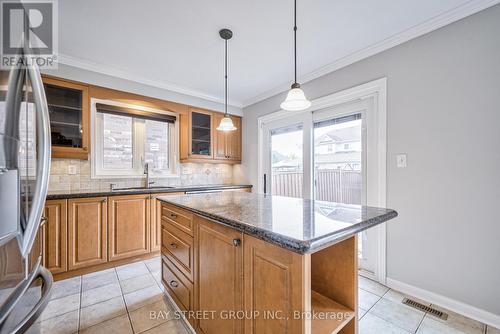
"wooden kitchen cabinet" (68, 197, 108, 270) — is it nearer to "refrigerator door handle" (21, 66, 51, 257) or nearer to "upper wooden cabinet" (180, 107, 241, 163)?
"upper wooden cabinet" (180, 107, 241, 163)

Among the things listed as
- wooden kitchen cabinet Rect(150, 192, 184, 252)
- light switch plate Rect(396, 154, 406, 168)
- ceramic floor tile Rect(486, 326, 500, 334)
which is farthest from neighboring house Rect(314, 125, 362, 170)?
wooden kitchen cabinet Rect(150, 192, 184, 252)

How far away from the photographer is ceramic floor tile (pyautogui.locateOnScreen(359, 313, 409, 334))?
4.87ft

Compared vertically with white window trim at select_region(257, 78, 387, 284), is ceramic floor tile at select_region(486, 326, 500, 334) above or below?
below

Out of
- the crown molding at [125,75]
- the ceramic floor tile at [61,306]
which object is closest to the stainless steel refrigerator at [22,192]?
the ceramic floor tile at [61,306]

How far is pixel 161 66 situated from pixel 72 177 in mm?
1793

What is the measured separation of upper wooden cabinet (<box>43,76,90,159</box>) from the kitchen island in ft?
6.49

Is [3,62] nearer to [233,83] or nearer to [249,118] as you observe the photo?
[233,83]

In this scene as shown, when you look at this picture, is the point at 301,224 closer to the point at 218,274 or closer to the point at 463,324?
the point at 218,274

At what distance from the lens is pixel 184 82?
3154 millimetres

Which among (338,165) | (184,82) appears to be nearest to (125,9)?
(184,82)

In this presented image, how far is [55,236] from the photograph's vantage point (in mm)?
2102

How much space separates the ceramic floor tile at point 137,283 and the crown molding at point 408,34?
121 inches

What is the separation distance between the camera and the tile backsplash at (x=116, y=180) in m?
2.53

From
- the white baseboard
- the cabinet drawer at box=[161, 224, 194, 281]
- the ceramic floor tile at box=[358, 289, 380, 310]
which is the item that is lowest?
the ceramic floor tile at box=[358, 289, 380, 310]
